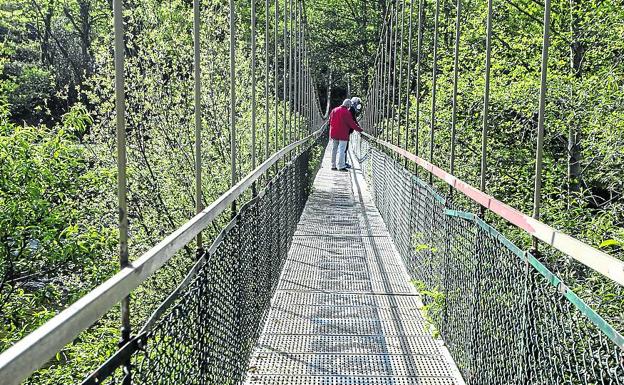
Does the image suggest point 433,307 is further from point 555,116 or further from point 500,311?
point 555,116

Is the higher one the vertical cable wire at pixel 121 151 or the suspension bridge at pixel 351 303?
the vertical cable wire at pixel 121 151

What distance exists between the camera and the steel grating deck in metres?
2.86

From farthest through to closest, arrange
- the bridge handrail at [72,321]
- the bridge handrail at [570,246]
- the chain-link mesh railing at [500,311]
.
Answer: the chain-link mesh railing at [500,311] → the bridge handrail at [570,246] → the bridge handrail at [72,321]

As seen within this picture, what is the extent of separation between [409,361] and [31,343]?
2.43 metres

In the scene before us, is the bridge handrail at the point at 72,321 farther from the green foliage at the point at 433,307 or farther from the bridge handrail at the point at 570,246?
the green foliage at the point at 433,307

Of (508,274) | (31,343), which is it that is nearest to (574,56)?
(508,274)

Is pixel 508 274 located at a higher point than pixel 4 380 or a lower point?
lower

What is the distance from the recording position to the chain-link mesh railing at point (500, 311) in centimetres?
148

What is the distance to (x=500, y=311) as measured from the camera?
218 cm

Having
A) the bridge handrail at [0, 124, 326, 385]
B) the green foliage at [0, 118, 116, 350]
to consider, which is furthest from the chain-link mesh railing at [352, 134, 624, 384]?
the green foliage at [0, 118, 116, 350]

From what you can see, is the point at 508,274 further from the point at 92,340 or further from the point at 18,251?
the point at 18,251

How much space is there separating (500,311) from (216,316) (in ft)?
3.05

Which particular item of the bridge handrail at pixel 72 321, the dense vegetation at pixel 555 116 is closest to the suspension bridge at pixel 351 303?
the bridge handrail at pixel 72 321

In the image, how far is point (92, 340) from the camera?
6.52m
